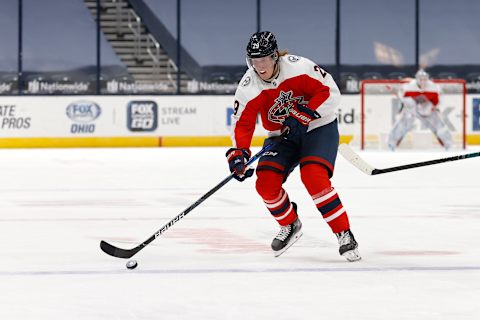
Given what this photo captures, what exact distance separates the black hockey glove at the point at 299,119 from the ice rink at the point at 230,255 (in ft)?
1.75

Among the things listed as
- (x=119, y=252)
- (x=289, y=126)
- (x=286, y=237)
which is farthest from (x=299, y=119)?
(x=119, y=252)

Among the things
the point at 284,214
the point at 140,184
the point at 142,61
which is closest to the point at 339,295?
the point at 284,214

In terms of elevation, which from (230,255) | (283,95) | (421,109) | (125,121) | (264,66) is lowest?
(125,121)

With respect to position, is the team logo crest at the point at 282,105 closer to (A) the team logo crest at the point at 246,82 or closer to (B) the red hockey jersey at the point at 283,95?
(B) the red hockey jersey at the point at 283,95

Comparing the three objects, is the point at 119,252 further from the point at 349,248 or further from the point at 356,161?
the point at 356,161

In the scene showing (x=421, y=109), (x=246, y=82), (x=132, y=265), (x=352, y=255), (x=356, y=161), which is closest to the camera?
(x=132, y=265)

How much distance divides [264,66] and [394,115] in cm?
1319

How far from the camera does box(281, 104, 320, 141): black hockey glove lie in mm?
4801

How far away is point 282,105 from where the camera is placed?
4895 mm

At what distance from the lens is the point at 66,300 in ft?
12.2

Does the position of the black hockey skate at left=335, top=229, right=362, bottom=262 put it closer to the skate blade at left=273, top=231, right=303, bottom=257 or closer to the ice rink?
the ice rink

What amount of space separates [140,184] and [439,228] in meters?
3.89

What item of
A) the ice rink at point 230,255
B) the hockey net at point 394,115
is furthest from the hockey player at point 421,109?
the ice rink at point 230,255

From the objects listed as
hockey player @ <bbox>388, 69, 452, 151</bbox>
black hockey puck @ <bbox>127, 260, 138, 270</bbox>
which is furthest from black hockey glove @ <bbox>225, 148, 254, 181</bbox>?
hockey player @ <bbox>388, 69, 452, 151</bbox>
